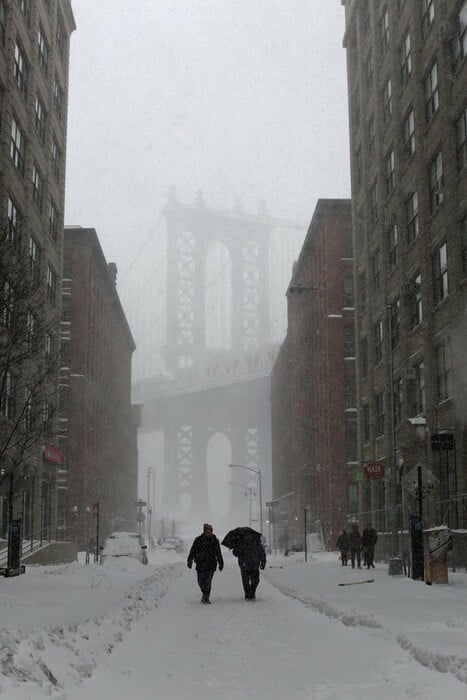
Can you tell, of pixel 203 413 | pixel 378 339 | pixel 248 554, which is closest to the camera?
pixel 248 554

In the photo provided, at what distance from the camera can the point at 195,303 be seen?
7815 inches

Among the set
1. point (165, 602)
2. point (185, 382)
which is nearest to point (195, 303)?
point (185, 382)

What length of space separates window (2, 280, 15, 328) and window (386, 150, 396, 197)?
2061cm

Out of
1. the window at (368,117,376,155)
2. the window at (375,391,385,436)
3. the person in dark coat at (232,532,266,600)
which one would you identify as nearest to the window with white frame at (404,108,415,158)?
the window at (368,117,376,155)

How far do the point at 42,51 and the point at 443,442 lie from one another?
30070 millimetres

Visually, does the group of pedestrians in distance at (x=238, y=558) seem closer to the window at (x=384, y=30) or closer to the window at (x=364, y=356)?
the window at (x=364, y=356)

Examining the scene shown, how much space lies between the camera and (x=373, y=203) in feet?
144

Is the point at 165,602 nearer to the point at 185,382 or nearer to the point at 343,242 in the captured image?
the point at 343,242

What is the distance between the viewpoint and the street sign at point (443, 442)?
2597 cm

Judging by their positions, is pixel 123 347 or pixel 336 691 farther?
pixel 123 347

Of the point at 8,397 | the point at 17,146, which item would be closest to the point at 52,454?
the point at 17,146

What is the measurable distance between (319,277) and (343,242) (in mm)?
4808

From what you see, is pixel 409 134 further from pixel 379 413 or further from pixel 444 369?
pixel 379 413

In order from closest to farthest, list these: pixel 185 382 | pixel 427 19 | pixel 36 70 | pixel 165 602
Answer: pixel 165 602
pixel 427 19
pixel 36 70
pixel 185 382
